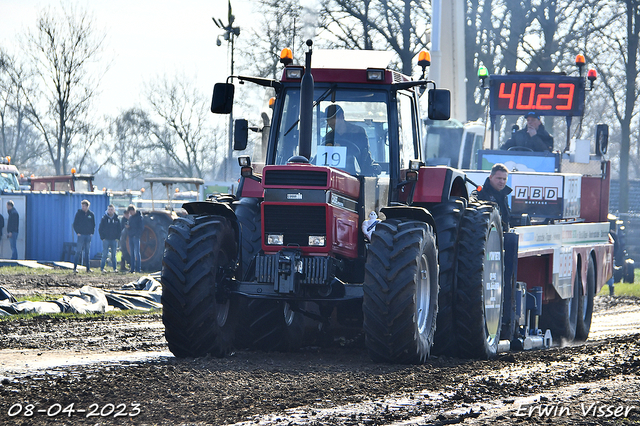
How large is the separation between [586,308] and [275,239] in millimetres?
6889

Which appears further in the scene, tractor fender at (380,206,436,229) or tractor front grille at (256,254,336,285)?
tractor fender at (380,206,436,229)

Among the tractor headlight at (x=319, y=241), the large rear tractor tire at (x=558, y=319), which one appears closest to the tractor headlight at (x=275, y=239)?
the tractor headlight at (x=319, y=241)

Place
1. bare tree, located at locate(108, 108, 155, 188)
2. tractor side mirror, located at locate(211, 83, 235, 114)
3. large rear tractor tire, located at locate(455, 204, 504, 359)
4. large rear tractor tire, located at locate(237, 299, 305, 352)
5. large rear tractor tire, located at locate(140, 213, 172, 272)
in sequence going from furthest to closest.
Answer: bare tree, located at locate(108, 108, 155, 188) → large rear tractor tire, located at locate(140, 213, 172, 272) → large rear tractor tire, located at locate(237, 299, 305, 352) → large rear tractor tire, located at locate(455, 204, 504, 359) → tractor side mirror, located at locate(211, 83, 235, 114)

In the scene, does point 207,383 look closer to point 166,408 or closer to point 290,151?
point 166,408

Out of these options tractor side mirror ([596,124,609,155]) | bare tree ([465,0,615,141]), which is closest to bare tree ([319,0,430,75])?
bare tree ([465,0,615,141])

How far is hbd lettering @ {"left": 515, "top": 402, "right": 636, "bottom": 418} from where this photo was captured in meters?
6.04

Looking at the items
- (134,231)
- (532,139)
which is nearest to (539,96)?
(532,139)

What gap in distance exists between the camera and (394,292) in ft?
24.6

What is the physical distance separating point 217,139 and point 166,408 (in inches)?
1887

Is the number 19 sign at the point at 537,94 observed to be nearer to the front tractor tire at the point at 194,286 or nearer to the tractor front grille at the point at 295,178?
the tractor front grille at the point at 295,178

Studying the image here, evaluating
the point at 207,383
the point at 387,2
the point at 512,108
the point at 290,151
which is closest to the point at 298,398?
the point at 207,383

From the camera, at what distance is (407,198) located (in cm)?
886

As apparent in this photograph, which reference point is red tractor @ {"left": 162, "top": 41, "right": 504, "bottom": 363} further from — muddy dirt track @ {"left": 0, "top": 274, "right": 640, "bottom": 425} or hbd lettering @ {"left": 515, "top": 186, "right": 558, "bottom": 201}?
hbd lettering @ {"left": 515, "top": 186, "right": 558, "bottom": 201}

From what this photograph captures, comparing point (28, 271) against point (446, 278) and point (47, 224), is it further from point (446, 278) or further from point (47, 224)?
point (446, 278)
